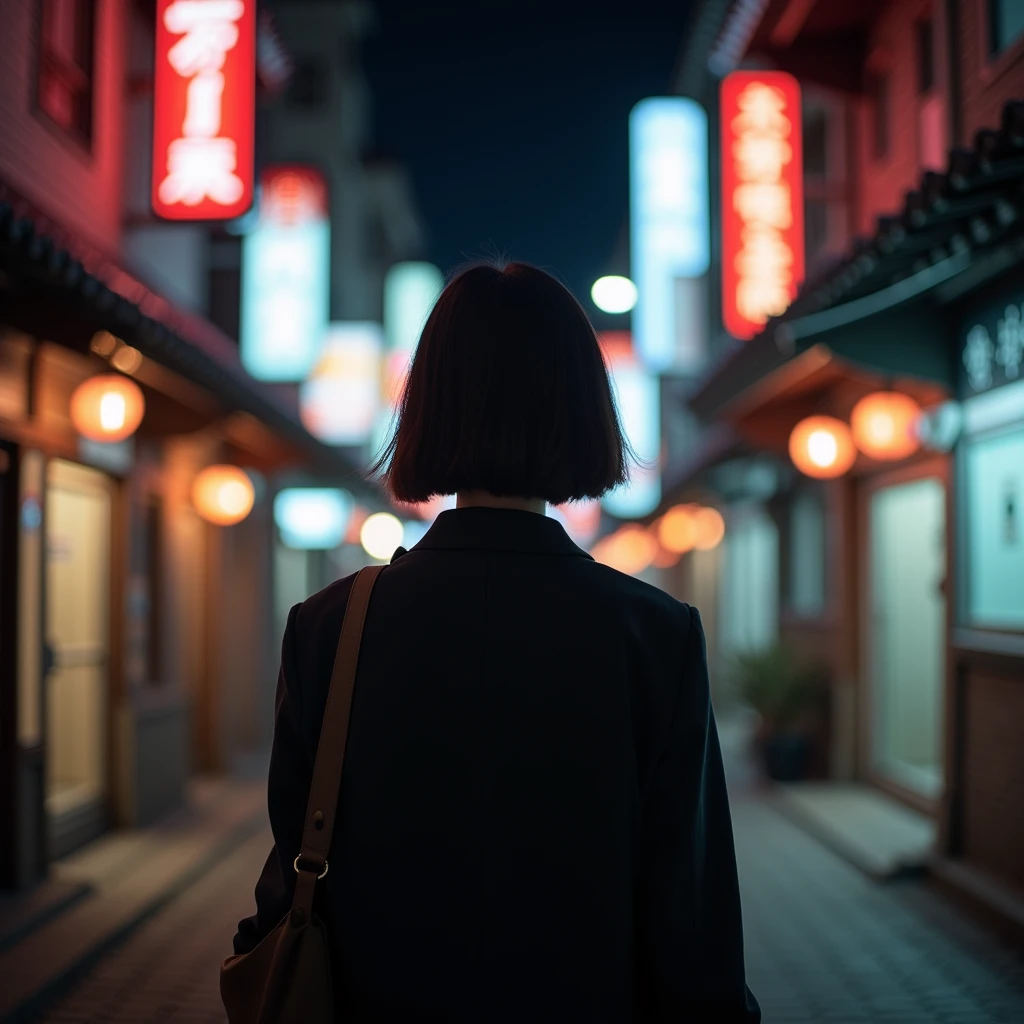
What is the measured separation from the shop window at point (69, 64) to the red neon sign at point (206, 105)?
0.77m

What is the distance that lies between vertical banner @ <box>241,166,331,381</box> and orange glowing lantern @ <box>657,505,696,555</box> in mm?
7222

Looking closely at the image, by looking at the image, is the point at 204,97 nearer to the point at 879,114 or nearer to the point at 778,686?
the point at 879,114

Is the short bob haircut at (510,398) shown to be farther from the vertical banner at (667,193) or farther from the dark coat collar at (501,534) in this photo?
the vertical banner at (667,193)

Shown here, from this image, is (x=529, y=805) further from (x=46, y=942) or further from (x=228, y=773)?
(x=228, y=773)

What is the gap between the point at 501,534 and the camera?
1.76 meters

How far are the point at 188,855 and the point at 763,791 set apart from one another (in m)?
5.55

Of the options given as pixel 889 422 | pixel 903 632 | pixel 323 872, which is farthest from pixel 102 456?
pixel 323 872

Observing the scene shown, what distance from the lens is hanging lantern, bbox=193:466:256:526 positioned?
10570mm

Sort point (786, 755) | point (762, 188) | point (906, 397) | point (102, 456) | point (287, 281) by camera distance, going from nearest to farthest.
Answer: point (906, 397) < point (102, 456) < point (762, 188) < point (786, 755) < point (287, 281)

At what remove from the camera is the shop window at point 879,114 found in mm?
10453

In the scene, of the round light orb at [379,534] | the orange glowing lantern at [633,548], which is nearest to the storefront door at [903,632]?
the round light orb at [379,534]

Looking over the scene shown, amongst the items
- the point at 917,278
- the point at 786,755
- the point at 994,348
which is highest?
the point at 917,278

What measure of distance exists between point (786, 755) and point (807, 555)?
2.75m

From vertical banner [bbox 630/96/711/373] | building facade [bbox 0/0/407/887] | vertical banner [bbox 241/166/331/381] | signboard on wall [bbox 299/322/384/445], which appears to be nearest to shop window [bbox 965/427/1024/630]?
building facade [bbox 0/0/407/887]
